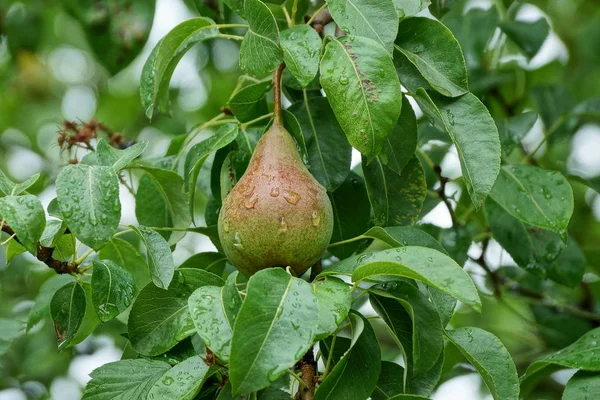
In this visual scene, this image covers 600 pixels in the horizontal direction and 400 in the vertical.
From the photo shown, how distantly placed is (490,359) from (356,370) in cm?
20

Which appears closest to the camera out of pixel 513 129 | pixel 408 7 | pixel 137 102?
pixel 408 7

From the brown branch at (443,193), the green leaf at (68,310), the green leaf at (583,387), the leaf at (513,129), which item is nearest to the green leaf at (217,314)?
the green leaf at (68,310)

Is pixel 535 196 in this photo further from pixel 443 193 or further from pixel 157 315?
pixel 157 315

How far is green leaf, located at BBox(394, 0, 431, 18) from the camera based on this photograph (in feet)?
4.11

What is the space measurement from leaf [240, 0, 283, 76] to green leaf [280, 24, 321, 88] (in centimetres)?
1

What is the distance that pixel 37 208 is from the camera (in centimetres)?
108

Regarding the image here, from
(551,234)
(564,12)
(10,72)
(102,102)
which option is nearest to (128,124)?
(102,102)

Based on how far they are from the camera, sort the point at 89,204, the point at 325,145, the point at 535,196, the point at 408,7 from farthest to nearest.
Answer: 1. the point at 535,196
2. the point at 325,145
3. the point at 408,7
4. the point at 89,204

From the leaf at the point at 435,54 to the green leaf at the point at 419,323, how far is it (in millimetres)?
280

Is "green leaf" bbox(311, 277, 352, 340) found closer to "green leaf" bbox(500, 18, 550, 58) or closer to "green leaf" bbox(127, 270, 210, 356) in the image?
"green leaf" bbox(127, 270, 210, 356)

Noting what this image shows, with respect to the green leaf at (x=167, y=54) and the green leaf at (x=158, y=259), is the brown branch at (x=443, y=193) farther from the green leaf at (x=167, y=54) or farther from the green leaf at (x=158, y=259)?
the green leaf at (x=158, y=259)

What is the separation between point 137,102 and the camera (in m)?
3.43

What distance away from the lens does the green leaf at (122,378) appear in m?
1.19

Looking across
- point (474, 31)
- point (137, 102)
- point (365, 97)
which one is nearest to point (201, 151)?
point (365, 97)
